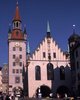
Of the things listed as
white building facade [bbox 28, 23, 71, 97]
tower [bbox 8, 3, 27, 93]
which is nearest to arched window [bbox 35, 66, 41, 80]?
white building facade [bbox 28, 23, 71, 97]

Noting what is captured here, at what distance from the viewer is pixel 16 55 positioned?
101 meters

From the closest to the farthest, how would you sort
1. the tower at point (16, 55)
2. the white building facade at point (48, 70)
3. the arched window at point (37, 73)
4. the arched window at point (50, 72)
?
the white building facade at point (48, 70) < the arched window at point (37, 73) < the arched window at point (50, 72) < the tower at point (16, 55)

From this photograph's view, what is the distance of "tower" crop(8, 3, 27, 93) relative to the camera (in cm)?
9759

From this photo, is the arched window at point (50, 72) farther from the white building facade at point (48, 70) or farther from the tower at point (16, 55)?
the tower at point (16, 55)

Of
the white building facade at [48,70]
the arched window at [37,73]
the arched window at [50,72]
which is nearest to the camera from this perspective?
the white building facade at [48,70]

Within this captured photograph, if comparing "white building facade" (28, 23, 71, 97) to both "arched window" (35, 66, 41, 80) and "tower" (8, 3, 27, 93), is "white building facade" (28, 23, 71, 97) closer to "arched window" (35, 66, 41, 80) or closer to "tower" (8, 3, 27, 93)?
"arched window" (35, 66, 41, 80)

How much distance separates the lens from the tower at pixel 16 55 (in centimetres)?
9759

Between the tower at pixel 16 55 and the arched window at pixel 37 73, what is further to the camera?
the tower at pixel 16 55

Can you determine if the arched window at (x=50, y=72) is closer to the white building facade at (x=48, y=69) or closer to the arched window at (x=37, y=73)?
the white building facade at (x=48, y=69)

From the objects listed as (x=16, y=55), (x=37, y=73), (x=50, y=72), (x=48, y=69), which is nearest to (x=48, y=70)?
(x=48, y=69)

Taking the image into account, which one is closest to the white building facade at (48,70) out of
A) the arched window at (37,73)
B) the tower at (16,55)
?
the arched window at (37,73)

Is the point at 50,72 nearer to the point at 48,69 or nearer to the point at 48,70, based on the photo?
the point at 48,70

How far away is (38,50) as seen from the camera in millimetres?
73562

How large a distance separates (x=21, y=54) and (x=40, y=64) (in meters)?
30.1
